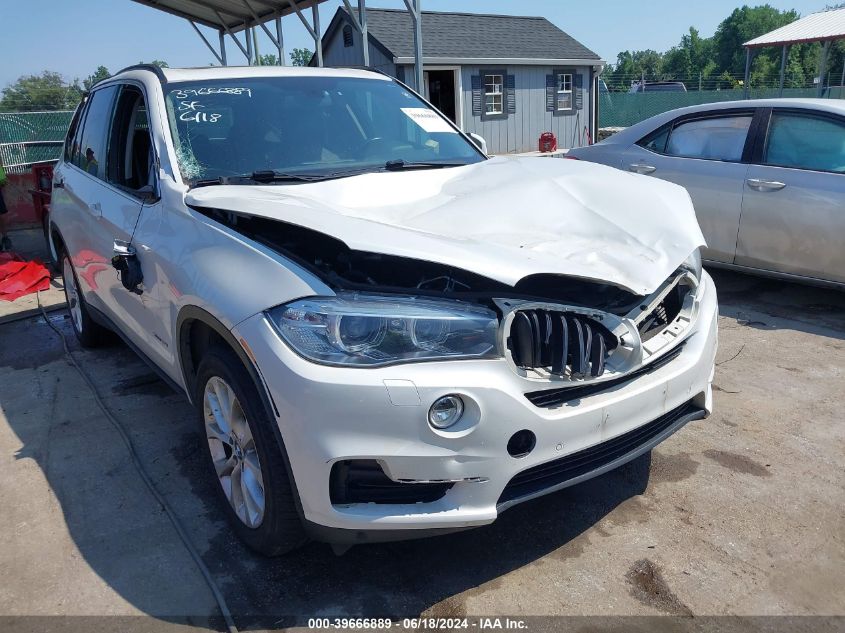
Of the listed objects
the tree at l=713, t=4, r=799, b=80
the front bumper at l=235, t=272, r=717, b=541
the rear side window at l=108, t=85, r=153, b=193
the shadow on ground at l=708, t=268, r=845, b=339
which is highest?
the tree at l=713, t=4, r=799, b=80

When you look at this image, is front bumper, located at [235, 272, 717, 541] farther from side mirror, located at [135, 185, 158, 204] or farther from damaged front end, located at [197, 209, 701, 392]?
side mirror, located at [135, 185, 158, 204]

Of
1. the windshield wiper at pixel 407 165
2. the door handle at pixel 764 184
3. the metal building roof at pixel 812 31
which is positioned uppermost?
the metal building roof at pixel 812 31

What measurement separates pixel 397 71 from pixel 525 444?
725 inches

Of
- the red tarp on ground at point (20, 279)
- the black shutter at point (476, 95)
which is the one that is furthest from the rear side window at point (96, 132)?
the black shutter at point (476, 95)

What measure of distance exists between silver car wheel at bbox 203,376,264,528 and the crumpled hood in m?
0.73

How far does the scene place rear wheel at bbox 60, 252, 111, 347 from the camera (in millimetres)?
5052

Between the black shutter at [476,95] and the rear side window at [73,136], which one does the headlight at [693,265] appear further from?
the black shutter at [476,95]

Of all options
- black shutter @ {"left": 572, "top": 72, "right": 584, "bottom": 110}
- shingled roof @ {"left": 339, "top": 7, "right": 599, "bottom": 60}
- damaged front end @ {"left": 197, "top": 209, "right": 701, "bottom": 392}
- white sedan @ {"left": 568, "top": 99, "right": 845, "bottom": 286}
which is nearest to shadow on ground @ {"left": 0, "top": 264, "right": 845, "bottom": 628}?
damaged front end @ {"left": 197, "top": 209, "right": 701, "bottom": 392}

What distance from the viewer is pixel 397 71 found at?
63.0 ft

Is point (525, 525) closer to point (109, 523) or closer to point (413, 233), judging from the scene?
point (413, 233)

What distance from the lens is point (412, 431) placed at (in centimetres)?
210

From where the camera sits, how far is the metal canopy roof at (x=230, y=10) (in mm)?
11344

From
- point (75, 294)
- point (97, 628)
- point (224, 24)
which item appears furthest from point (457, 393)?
point (224, 24)

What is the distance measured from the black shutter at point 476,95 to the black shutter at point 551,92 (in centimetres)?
291
